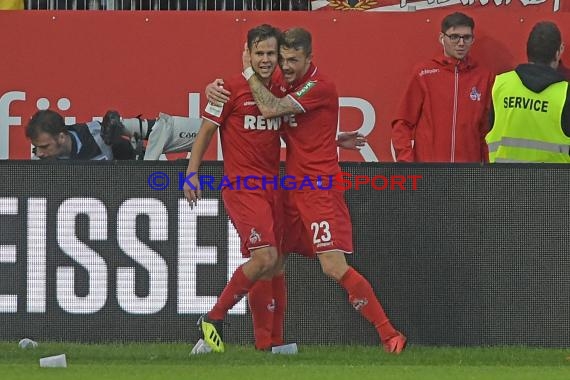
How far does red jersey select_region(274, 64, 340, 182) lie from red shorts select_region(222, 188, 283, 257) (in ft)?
0.81

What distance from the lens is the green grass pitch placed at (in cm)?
854

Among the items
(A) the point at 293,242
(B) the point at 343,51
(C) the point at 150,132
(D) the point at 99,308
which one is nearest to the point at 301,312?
(A) the point at 293,242

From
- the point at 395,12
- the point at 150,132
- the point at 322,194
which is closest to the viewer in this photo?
the point at 322,194

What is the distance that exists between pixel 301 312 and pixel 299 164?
991mm

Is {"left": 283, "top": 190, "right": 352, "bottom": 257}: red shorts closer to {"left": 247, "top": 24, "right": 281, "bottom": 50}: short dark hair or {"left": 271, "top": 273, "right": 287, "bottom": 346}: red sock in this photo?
{"left": 271, "top": 273, "right": 287, "bottom": 346}: red sock

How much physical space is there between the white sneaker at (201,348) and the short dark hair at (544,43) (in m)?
2.95

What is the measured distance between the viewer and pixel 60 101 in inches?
492

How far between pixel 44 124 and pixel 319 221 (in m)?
1.94

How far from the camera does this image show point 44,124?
1015 cm

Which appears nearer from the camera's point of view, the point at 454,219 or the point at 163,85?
the point at 454,219

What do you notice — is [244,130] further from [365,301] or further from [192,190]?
[365,301]

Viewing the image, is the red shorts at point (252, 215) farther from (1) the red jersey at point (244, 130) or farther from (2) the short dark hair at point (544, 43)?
(2) the short dark hair at point (544, 43)

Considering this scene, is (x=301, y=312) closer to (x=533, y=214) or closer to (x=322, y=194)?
(x=322, y=194)

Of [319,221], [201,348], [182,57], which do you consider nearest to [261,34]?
[319,221]
